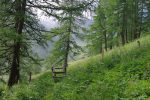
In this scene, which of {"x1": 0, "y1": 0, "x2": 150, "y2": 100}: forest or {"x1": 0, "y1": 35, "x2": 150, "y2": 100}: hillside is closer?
{"x1": 0, "y1": 35, "x2": 150, "y2": 100}: hillside

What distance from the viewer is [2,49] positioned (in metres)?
17.4

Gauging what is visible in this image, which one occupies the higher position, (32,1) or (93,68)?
(32,1)

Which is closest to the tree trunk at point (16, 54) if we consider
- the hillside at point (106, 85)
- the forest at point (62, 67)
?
the forest at point (62, 67)

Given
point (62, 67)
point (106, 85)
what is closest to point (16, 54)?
point (62, 67)

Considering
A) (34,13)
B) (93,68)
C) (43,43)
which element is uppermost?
(34,13)

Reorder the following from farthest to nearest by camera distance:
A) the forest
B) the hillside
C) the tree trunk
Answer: the tree trunk → the forest → the hillside

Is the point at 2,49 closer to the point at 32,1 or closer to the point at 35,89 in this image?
the point at 32,1

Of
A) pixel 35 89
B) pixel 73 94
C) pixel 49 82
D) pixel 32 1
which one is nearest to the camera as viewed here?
pixel 73 94

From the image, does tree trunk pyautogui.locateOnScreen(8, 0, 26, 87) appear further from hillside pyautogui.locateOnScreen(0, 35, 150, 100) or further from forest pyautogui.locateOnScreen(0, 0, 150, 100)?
hillside pyautogui.locateOnScreen(0, 35, 150, 100)

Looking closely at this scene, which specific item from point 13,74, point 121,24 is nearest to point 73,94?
point 13,74

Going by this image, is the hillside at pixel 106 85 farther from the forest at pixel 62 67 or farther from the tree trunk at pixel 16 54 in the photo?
the tree trunk at pixel 16 54

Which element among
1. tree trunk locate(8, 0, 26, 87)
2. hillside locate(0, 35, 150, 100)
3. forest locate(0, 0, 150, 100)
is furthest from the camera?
tree trunk locate(8, 0, 26, 87)

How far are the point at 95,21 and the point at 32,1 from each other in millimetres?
30909

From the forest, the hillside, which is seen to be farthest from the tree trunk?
the hillside
